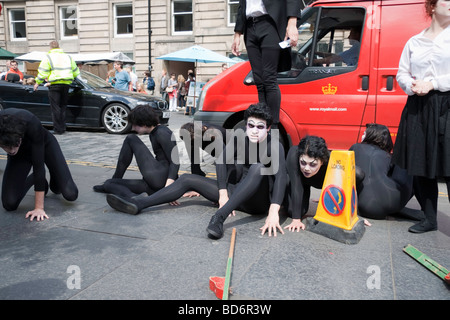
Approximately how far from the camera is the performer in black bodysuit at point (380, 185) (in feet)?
11.5

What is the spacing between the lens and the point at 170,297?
2.16 metres

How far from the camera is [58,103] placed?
29.3 ft

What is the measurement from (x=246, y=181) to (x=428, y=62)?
5.37 ft

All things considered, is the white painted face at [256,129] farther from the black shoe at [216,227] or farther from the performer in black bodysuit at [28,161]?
the performer in black bodysuit at [28,161]

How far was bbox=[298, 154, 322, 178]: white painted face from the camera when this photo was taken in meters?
3.23

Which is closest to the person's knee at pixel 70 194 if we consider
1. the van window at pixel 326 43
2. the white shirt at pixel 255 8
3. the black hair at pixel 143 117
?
the black hair at pixel 143 117

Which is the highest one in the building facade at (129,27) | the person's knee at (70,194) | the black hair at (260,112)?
the building facade at (129,27)

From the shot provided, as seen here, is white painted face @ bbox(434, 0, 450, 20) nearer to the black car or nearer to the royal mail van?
the royal mail van

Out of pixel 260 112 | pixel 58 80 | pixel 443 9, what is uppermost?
pixel 443 9

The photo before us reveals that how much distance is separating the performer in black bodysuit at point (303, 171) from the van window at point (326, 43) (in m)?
1.92

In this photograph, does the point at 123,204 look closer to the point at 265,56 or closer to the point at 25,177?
the point at 25,177

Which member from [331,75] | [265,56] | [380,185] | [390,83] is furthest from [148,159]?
[390,83]
